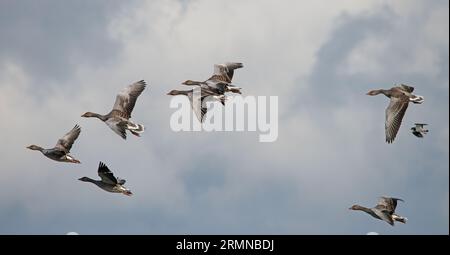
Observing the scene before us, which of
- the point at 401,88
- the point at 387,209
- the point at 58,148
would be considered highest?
the point at 401,88

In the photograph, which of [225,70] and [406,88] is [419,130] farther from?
[225,70]

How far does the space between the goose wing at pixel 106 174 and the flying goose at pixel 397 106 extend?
1487 cm

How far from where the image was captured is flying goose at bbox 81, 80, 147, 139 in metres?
55.5

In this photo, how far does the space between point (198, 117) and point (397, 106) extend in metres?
11.1

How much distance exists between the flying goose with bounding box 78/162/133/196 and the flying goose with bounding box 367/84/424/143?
14.4 m

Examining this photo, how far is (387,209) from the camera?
2064 inches

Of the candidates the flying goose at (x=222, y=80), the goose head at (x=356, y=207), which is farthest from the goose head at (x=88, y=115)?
the goose head at (x=356, y=207)

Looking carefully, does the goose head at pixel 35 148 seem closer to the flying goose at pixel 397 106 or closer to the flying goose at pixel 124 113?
the flying goose at pixel 124 113

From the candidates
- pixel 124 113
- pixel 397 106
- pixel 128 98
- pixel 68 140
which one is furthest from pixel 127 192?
pixel 397 106
